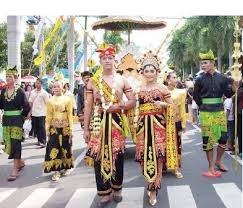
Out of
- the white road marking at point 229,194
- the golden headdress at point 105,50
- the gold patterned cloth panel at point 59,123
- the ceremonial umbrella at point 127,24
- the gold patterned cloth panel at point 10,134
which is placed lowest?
the white road marking at point 229,194

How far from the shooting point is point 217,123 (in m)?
6.38

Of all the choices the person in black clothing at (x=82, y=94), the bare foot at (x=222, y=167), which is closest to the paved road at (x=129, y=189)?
the bare foot at (x=222, y=167)

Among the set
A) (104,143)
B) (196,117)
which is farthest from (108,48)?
(196,117)

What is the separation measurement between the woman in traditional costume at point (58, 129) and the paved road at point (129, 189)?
247 millimetres

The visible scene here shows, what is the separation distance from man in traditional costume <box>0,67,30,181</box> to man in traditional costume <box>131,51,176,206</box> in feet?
7.23

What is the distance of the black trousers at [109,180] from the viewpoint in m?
5.07

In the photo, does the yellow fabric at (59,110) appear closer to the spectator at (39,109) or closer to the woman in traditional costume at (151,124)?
the woman in traditional costume at (151,124)

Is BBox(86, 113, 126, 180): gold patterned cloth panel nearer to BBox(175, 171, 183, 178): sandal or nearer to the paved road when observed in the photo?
the paved road

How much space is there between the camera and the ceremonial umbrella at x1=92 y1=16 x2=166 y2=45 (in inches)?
415

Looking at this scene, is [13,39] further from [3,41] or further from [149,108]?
[149,108]

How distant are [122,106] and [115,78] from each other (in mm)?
349

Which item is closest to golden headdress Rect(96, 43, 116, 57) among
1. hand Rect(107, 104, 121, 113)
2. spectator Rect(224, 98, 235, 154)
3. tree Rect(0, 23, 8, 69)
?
hand Rect(107, 104, 121, 113)

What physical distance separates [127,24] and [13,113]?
17.5ft

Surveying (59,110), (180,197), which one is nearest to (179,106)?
(180,197)
